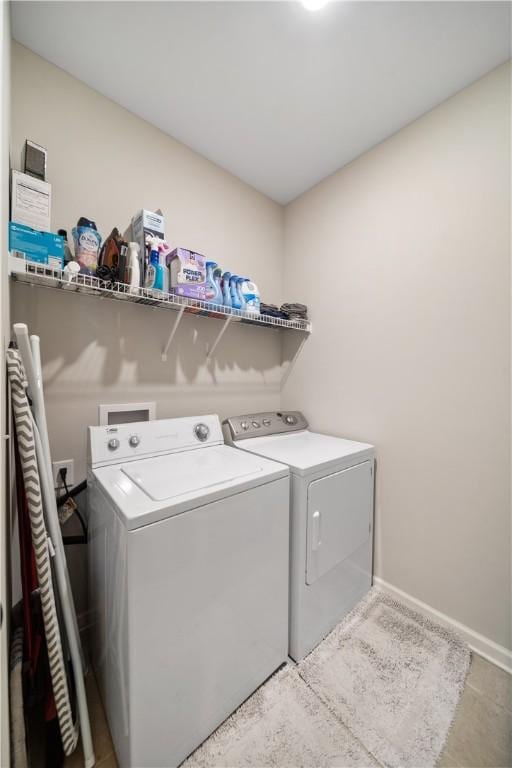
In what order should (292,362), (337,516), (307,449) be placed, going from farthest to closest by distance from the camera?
(292,362)
(307,449)
(337,516)

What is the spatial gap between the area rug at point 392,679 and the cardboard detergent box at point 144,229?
2.00 m

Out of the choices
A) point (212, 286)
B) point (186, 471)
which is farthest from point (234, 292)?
point (186, 471)

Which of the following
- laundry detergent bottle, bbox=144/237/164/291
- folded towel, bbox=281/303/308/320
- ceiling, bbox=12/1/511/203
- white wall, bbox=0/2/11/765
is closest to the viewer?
white wall, bbox=0/2/11/765

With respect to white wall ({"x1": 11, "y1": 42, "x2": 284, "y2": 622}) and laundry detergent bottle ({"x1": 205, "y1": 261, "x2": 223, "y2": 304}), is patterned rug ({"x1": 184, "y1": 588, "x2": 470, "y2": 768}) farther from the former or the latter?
laundry detergent bottle ({"x1": 205, "y1": 261, "x2": 223, "y2": 304})

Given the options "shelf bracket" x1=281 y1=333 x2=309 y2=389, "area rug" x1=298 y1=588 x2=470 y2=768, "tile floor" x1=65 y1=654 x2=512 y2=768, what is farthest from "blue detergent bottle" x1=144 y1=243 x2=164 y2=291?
"area rug" x1=298 y1=588 x2=470 y2=768

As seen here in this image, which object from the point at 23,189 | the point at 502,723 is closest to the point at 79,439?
the point at 23,189

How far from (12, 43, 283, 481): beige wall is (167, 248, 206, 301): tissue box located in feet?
0.94

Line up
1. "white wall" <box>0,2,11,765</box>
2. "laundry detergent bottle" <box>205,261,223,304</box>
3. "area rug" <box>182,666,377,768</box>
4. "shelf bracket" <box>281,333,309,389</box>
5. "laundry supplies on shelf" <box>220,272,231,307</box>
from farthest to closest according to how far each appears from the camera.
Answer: "shelf bracket" <box>281,333,309,389</box> < "laundry supplies on shelf" <box>220,272,231,307</box> < "laundry detergent bottle" <box>205,261,223,304</box> < "area rug" <box>182,666,377,768</box> < "white wall" <box>0,2,11,765</box>

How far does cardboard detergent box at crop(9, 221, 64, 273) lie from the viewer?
109cm

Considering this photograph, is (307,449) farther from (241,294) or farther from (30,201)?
(30,201)

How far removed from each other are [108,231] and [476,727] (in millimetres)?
2662

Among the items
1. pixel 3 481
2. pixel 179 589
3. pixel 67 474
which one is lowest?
pixel 179 589

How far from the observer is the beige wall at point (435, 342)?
1355mm

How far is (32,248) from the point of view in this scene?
1.14m
